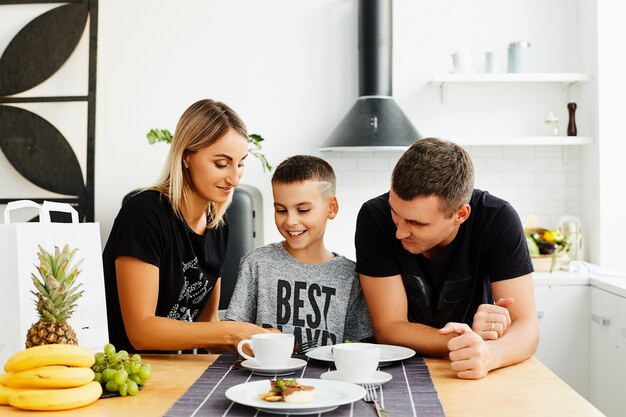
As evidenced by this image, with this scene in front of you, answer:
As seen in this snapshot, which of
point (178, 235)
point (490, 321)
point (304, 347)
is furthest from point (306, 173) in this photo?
point (490, 321)

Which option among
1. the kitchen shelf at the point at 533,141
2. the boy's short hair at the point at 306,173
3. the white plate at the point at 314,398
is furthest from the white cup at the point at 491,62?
the white plate at the point at 314,398

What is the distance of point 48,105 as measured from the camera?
4.71 m

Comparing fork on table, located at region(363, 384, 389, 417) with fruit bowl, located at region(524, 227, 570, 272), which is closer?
fork on table, located at region(363, 384, 389, 417)

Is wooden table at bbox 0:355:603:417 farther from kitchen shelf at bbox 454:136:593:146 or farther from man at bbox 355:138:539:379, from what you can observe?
kitchen shelf at bbox 454:136:593:146

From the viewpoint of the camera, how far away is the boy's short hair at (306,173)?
7.94ft

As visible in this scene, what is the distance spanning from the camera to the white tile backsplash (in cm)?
459

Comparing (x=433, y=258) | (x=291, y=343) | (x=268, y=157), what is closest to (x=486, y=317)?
(x=433, y=258)

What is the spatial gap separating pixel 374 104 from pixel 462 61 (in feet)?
1.81

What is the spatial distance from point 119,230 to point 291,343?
2.24 ft

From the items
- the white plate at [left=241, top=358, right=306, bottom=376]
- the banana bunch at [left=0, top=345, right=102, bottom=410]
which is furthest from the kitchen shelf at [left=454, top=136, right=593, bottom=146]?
the banana bunch at [left=0, top=345, right=102, bottom=410]

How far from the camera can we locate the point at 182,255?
226cm

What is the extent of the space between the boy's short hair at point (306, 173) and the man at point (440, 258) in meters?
0.25

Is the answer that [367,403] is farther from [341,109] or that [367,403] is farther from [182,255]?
[341,109]

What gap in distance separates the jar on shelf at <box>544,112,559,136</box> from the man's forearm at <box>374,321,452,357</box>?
9.06 feet
